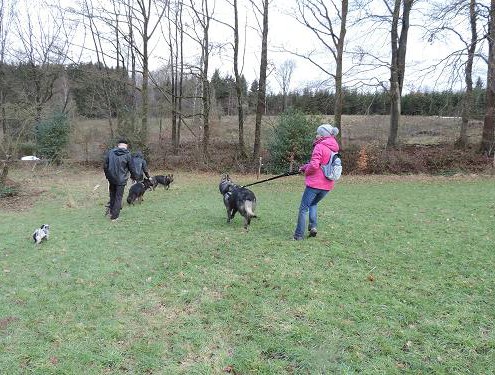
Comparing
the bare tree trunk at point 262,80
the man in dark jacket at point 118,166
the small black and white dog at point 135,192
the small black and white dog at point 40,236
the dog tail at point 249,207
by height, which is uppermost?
the bare tree trunk at point 262,80

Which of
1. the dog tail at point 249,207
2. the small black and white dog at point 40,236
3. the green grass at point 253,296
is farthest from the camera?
the dog tail at point 249,207

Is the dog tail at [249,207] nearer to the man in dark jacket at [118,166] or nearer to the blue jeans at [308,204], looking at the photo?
the blue jeans at [308,204]

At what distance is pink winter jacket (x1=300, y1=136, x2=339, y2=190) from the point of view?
5887mm

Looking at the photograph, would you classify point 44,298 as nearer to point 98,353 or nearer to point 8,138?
point 98,353

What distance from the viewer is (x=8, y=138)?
50.0 feet

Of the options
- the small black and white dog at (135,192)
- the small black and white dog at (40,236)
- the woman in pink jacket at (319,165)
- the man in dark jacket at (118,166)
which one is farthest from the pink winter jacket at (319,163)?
the small black and white dog at (135,192)

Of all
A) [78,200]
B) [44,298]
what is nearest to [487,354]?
[44,298]

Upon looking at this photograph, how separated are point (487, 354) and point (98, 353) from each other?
3.31m

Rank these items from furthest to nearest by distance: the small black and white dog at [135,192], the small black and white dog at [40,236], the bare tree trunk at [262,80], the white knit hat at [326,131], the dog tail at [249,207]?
the bare tree trunk at [262,80], the small black and white dog at [135,192], the dog tail at [249,207], the small black and white dog at [40,236], the white knit hat at [326,131]

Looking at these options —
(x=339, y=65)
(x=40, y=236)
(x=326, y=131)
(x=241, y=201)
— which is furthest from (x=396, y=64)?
(x=40, y=236)

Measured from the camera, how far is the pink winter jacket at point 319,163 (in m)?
5.89

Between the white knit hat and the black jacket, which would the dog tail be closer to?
the white knit hat

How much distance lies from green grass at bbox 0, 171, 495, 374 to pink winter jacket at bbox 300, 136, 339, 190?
98 centimetres

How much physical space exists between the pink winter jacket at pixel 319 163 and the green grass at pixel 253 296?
98cm
